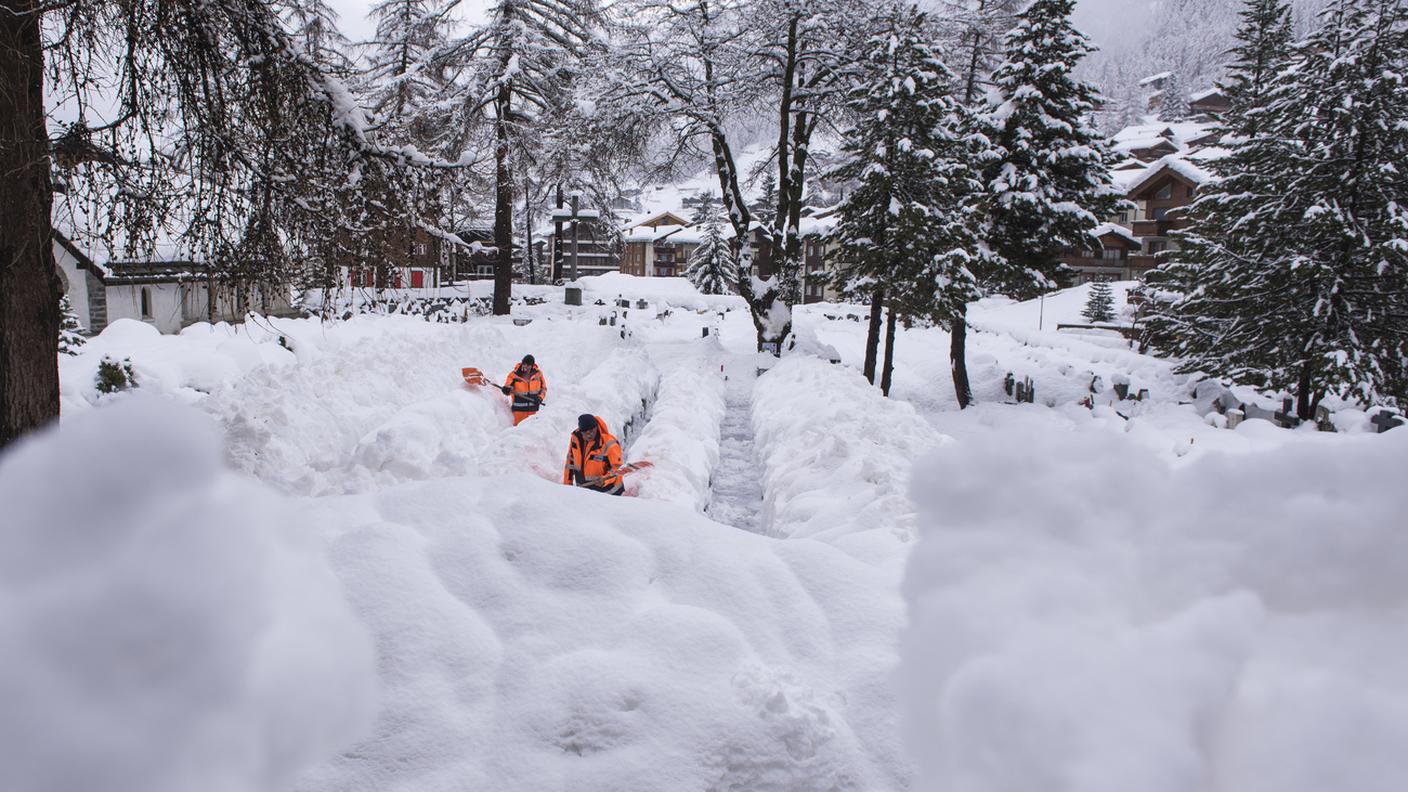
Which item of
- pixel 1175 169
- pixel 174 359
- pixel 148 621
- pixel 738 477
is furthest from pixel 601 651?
pixel 1175 169

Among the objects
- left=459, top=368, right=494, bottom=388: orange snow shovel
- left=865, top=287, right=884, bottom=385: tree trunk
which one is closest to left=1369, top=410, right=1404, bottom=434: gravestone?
left=865, top=287, right=884, bottom=385: tree trunk

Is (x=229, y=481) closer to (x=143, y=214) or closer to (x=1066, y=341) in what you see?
(x=143, y=214)

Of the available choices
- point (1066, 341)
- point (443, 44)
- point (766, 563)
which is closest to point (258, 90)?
point (766, 563)

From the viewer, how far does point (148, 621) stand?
145cm

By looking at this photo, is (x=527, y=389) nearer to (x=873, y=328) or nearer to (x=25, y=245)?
(x=25, y=245)

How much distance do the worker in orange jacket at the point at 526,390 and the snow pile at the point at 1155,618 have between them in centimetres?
1142

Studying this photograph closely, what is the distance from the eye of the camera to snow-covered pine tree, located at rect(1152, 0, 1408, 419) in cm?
1575

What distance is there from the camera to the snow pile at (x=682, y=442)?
353 inches

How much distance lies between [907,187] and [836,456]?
42.6 feet

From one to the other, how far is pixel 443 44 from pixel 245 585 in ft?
97.8

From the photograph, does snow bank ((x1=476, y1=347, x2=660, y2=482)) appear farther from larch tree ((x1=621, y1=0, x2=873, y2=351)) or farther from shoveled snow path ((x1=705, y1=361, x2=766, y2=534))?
larch tree ((x1=621, y1=0, x2=873, y2=351))

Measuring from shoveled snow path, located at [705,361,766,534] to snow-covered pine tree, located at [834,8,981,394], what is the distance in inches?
221

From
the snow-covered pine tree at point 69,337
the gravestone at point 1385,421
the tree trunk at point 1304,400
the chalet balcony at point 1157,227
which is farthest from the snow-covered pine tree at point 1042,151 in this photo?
the chalet balcony at point 1157,227

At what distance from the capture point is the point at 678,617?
3.24 metres
